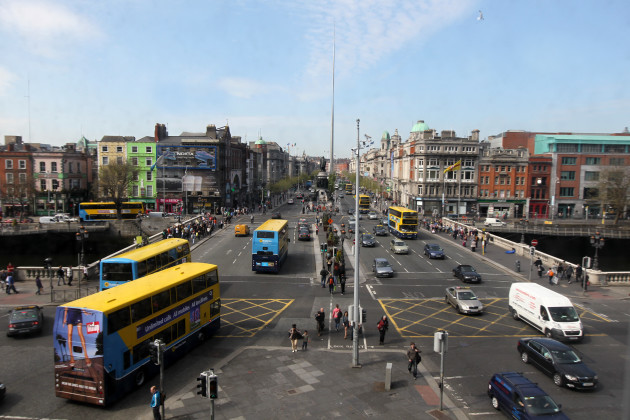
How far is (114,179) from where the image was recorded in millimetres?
74062

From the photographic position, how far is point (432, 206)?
88.6 m

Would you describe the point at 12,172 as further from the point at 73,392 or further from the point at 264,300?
the point at 73,392

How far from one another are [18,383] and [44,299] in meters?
13.0

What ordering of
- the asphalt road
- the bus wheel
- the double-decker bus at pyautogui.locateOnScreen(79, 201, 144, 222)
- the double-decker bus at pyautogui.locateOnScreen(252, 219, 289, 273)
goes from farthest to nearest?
1. the double-decker bus at pyautogui.locateOnScreen(79, 201, 144, 222)
2. the double-decker bus at pyautogui.locateOnScreen(252, 219, 289, 273)
3. the bus wheel
4. the asphalt road

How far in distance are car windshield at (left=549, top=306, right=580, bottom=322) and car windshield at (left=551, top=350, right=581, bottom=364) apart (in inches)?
192

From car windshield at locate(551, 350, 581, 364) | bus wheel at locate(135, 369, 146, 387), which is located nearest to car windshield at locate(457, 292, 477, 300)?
car windshield at locate(551, 350, 581, 364)

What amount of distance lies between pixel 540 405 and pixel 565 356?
4603mm

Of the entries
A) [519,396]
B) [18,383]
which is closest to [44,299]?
[18,383]

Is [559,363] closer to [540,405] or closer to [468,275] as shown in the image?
[540,405]

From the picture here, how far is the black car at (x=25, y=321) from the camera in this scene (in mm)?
20312

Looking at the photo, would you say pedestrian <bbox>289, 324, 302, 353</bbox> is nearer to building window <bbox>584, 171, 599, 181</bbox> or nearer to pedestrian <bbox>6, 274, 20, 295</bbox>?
pedestrian <bbox>6, 274, 20, 295</bbox>

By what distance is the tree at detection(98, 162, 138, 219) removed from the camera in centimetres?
7362

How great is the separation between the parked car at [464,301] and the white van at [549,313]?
2.23 m

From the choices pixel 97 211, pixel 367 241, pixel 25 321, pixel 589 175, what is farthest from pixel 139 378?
pixel 589 175
